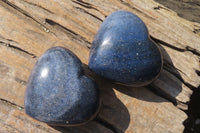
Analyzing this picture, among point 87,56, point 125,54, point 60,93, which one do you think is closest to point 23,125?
point 60,93

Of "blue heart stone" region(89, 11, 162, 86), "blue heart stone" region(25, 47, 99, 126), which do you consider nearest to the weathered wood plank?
"blue heart stone" region(25, 47, 99, 126)

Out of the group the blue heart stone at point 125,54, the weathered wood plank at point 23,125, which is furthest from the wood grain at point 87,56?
the blue heart stone at point 125,54

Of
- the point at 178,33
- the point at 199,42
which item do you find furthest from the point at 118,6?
the point at 199,42

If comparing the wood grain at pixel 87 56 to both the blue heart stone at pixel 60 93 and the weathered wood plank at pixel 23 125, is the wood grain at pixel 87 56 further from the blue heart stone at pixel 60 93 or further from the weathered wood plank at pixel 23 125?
the blue heart stone at pixel 60 93

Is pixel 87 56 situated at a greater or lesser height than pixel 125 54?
lesser

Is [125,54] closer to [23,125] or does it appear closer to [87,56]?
[87,56]

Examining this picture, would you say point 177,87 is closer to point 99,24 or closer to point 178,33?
point 178,33
